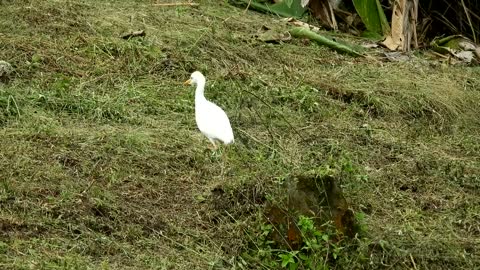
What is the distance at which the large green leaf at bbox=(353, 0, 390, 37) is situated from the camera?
10133 mm

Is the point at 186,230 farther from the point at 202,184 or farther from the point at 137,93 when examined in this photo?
the point at 137,93

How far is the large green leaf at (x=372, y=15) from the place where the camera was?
33.2 feet

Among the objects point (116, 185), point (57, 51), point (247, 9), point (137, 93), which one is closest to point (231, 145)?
point (116, 185)

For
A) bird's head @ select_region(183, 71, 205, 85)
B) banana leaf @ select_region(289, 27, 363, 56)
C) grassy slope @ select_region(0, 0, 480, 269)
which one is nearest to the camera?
grassy slope @ select_region(0, 0, 480, 269)

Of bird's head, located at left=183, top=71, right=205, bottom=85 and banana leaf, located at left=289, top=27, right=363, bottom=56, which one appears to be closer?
bird's head, located at left=183, top=71, right=205, bottom=85

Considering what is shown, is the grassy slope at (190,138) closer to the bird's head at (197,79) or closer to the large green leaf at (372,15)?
the bird's head at (197,79)

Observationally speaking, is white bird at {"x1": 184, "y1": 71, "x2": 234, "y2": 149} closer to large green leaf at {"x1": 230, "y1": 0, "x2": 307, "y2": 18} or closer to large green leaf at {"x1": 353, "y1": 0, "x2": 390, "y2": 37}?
large green leaf at {"x1": 230, "y1": 0, "x2": 307, "y2": 18}

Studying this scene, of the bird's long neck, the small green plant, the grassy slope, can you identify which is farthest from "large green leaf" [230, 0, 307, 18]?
the small green plant

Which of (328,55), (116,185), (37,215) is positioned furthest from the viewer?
(328,55)

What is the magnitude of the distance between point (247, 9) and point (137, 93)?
2.71 meters

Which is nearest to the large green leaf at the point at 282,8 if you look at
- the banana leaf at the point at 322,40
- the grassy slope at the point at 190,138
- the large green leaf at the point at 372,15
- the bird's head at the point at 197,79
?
the grassy slope at the point at 190,138

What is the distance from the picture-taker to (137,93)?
7695 millimetres

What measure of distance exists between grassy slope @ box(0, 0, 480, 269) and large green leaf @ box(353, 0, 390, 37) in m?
1.00

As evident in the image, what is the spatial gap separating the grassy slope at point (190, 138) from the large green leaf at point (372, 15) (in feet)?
3.27
